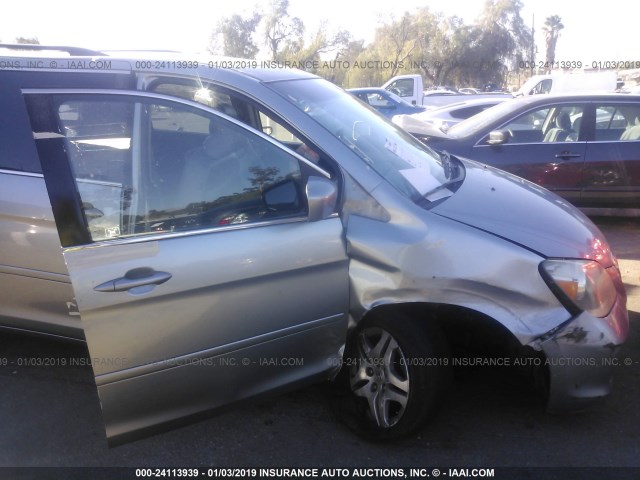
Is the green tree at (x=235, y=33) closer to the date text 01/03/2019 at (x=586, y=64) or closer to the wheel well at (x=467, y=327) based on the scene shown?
the date text 01/03/2019 at (x=586, y=64)

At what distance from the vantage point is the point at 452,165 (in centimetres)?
379

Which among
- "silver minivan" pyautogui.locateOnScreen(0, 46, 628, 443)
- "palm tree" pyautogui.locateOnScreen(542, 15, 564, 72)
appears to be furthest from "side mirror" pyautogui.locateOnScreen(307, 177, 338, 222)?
"palm tree" pyautogui.locateOnScreen(542, 15, 564, 72)

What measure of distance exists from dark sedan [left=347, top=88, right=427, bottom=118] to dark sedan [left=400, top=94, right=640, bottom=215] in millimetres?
8725

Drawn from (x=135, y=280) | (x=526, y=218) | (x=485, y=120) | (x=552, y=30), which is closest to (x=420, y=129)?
(x=485, y=120)

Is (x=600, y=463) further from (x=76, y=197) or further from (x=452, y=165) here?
(x=76, y=197)

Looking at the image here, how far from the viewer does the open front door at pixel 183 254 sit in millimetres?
2428

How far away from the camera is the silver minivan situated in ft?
8.11

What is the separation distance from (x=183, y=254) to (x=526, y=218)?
1659mm

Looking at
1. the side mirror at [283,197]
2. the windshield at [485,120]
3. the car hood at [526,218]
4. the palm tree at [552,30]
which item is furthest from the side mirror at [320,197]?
the palm tree at [552,30]

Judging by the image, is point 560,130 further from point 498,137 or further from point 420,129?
point 420,129

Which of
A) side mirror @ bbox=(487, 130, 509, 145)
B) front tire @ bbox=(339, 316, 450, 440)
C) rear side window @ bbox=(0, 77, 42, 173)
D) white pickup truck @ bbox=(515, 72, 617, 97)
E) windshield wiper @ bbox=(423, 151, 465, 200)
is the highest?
rear side window @ bbox=(0, 77, 42, 173)

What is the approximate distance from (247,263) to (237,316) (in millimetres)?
239

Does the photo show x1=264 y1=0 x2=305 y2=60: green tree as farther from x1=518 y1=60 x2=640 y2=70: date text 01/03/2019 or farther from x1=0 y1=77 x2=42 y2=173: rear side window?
x1=0 y1=77 x2=42 y2=173: rear side window

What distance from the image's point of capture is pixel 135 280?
243 centimetres
